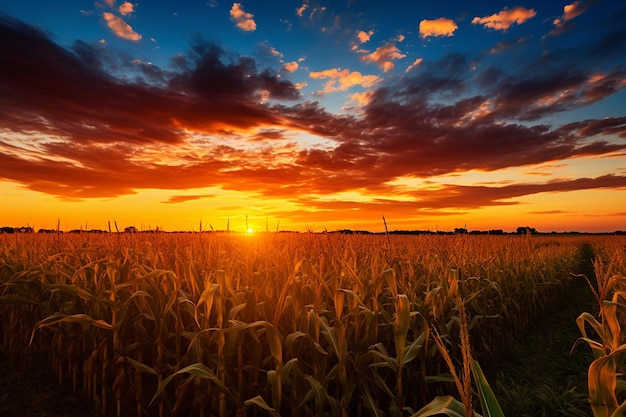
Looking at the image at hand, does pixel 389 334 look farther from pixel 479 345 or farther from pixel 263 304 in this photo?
pixel 479 345

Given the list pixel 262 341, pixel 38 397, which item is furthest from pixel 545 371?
pixel 38 397

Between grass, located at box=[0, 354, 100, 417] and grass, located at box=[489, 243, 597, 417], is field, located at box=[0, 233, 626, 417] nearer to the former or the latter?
grass, located at box=[0, 354, 100, 417]

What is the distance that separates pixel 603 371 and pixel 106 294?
15.4ft

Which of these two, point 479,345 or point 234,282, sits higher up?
point 234,282

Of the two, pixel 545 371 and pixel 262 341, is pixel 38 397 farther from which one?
pixel 545 371

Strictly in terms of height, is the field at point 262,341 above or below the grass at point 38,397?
above

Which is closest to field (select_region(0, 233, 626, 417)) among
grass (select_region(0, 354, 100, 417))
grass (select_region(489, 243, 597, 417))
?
grass (select_region(0, 354, 100, 417))

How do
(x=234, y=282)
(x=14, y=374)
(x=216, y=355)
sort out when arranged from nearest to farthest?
1. (x=216, y=355)
2. (x=234, y=282)
3. (x=14, y=374)

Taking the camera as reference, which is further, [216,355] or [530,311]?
[530,311]

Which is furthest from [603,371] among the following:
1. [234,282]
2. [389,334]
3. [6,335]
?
[6,335]

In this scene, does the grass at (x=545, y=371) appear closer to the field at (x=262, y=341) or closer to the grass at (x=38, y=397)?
the field at (x=262, y=341)

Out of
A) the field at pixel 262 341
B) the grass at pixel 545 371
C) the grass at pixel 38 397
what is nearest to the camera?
the field at pixel 262 341

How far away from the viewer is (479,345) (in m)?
6.07

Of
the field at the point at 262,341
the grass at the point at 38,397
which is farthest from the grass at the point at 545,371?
the grass at the point at 38,397
